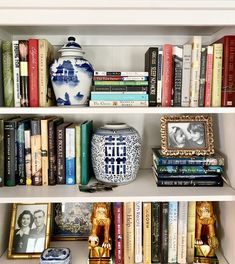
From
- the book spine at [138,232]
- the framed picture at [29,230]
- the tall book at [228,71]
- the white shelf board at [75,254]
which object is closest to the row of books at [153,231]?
the book spine at [138,232]

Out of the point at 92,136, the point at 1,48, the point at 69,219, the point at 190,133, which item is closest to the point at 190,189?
the point at 190,133

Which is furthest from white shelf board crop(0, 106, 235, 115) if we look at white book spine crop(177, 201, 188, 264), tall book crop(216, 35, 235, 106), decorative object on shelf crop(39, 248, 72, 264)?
decorative object on shelf crop(39, 248, 72, 264)

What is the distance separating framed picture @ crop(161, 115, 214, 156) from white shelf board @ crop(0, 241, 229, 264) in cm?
40

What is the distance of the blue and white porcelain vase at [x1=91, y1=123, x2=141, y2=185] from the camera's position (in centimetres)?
106

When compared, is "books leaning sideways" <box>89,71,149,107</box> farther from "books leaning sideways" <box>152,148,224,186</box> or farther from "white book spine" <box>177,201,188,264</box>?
"white book spine" <box>177,201,188,264</box>

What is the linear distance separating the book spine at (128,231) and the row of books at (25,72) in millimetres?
439

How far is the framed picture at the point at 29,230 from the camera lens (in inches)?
44.0

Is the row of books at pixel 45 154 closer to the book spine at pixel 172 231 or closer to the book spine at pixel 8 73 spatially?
the book spine at pixel 8 73

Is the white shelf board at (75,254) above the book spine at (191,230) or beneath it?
beneath

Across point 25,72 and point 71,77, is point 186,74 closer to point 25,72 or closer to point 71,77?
point 71,77

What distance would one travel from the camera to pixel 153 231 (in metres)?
1.08

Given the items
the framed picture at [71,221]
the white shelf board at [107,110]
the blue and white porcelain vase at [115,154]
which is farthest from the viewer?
the framed picture at [71,221]

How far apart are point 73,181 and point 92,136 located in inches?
6.6
